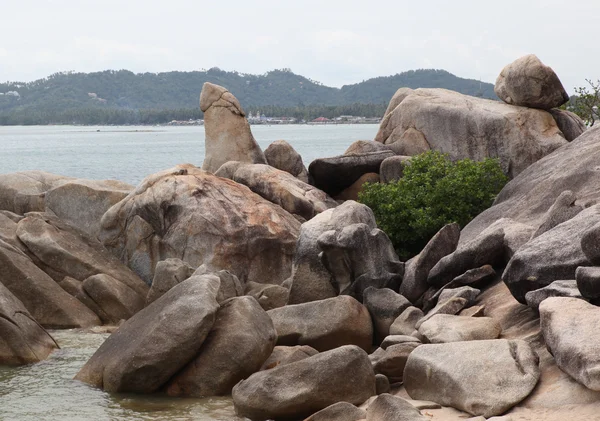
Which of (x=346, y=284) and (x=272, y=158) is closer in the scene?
(x=346, y=284)

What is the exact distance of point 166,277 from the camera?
20.4 meters

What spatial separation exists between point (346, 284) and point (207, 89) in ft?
49.0

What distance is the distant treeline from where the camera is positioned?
562 feet

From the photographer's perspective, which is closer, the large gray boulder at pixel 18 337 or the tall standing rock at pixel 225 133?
the large gray boulder at pixel 18 337

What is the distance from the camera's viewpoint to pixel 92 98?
192 m

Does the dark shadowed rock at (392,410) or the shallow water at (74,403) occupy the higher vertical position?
the dark shadowed rock at (392,410)

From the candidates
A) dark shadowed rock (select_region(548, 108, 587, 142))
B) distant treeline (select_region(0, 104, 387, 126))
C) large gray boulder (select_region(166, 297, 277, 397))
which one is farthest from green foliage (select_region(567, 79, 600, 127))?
distant treeline (select_region(0, 104, 387, 126))

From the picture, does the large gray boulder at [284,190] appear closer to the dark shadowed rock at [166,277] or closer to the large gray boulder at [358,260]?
the dark shadowed rock at [166,277]

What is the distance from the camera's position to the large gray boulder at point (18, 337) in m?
17.1


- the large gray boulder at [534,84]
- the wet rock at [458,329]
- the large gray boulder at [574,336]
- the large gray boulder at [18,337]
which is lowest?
the large gray boulder at [18,337]

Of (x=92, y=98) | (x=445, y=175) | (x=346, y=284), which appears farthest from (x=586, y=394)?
(x=92, y=98)

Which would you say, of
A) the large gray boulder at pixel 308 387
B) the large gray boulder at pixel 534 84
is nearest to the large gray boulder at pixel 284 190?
the large gray boulder at pixel 534 84

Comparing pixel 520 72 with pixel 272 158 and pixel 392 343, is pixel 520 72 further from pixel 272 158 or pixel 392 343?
pixel 392 343

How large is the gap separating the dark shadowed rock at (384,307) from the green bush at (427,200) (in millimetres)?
5268
